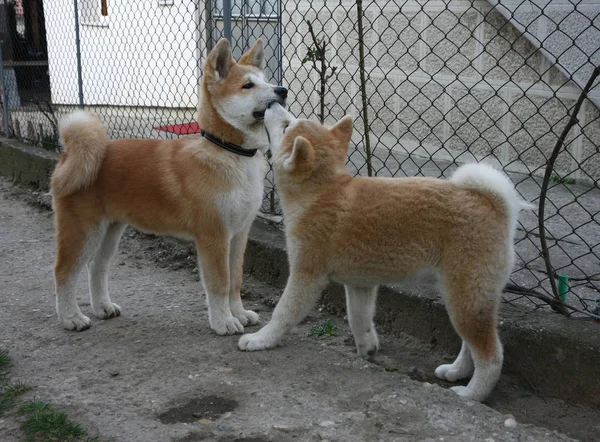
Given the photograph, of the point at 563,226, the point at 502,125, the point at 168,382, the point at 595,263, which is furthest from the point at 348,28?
the point at 168,382

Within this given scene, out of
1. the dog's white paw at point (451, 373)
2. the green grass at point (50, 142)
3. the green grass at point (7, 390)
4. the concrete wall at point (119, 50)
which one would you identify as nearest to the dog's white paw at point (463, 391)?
the dog's white paw at point (451, 373)

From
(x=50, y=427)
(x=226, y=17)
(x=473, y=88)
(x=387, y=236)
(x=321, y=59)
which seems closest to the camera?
(x=50, y=427)

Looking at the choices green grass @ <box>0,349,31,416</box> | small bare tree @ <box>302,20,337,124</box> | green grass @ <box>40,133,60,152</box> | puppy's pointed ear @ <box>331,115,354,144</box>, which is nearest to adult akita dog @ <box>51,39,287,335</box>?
puppy's pointed ear @ <box>331,115,354,144</box>

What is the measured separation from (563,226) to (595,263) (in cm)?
70

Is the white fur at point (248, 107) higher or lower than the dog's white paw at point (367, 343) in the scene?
higher

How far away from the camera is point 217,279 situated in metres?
3.40

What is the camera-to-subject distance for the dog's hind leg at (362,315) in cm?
320

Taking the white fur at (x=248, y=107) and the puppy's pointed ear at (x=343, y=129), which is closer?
the puppy's pointed ear at (x=343, y=129)

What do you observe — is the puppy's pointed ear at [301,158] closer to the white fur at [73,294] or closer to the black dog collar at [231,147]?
the black dog collar at [231,147]

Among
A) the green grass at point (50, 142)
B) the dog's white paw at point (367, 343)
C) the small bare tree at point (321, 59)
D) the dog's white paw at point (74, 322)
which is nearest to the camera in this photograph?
the dog's white paw at point (367, 343)

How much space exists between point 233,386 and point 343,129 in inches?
54.0

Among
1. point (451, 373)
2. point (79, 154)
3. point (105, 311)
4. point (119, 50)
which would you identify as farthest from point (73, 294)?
point (119, 50)

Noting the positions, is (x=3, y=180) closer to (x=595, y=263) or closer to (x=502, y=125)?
(x=502, y=125)

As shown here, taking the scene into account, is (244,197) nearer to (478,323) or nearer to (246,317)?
(246,317)
